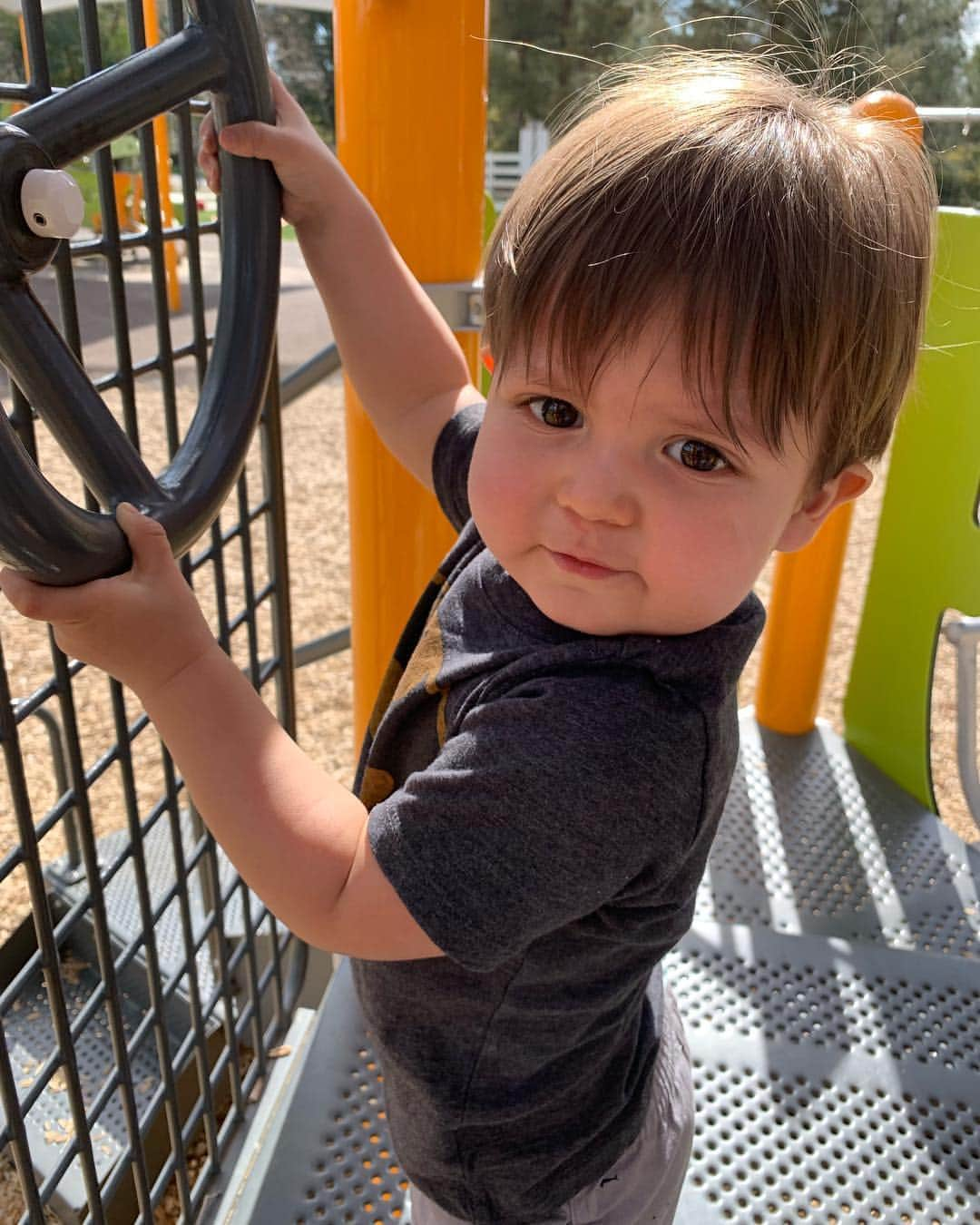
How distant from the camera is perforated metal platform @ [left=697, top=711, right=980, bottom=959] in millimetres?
1447

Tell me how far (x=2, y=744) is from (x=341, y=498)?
3.61 m

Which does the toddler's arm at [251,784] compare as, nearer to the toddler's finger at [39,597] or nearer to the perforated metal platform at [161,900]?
the toddler's finger at [39,597]

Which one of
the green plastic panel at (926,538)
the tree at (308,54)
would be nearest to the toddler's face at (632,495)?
the green plastic panel at (926,538)

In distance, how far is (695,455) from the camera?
636 millimetres

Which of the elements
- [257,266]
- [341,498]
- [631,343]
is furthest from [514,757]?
[341,498]

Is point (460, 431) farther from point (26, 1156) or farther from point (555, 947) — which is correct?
point (26, 1156)

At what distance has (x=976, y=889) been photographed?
152 cm

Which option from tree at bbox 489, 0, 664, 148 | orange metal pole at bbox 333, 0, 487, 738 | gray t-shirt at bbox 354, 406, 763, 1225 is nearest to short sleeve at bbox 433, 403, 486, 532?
gray t-shirt at bbox 354, 406, 763, 1225

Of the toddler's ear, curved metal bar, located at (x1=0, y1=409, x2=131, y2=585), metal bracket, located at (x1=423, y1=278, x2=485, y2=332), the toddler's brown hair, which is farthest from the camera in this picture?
metal bracket, located at (x1=423, y1=278, x2=485, y2=332)

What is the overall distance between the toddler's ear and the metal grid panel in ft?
1.45

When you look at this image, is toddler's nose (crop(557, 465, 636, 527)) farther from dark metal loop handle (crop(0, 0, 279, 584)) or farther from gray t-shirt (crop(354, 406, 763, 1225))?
dark metal loop handle (crop(0, 0, 279, 584))

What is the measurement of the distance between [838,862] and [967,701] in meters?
0.30

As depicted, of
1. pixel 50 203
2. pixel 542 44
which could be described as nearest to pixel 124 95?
pixel 50 203

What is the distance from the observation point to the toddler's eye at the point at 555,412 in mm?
667
